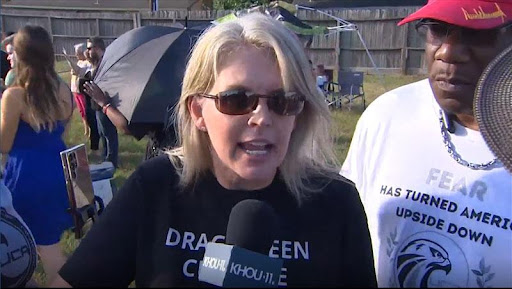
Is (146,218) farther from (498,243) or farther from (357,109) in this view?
(357,109)

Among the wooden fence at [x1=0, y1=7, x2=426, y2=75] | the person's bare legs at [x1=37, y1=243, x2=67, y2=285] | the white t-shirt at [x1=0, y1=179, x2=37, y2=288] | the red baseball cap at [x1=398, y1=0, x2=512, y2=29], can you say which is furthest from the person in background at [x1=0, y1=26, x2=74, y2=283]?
the wooden fence at [x1=0, y1=7, x2=426, y2=75]

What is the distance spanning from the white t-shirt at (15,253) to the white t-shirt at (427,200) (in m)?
1.38

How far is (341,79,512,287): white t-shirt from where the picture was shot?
73.4 inches

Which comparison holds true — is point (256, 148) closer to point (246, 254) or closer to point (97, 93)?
point (246, 254)

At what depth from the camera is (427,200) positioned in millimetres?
1978

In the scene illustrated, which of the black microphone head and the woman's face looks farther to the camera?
the woman's face

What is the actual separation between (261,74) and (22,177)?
3268mm

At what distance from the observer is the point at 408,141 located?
2.07 meters

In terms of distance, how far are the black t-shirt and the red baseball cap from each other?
2.15ft

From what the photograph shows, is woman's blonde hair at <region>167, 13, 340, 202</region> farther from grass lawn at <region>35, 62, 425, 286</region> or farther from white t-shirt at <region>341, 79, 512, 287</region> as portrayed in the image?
grass lawn at <region>35, 62, 425, 286</region>

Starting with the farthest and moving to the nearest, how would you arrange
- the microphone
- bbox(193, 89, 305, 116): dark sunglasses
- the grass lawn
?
the grass lawn
bbox(193, 89, 305, 116): dark sunglasses
the microphone

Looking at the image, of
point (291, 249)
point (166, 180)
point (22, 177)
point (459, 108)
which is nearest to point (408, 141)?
point (459, 108)

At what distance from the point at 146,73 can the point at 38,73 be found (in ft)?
3.29

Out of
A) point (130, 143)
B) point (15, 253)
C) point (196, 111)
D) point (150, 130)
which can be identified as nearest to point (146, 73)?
point (150, 130)
